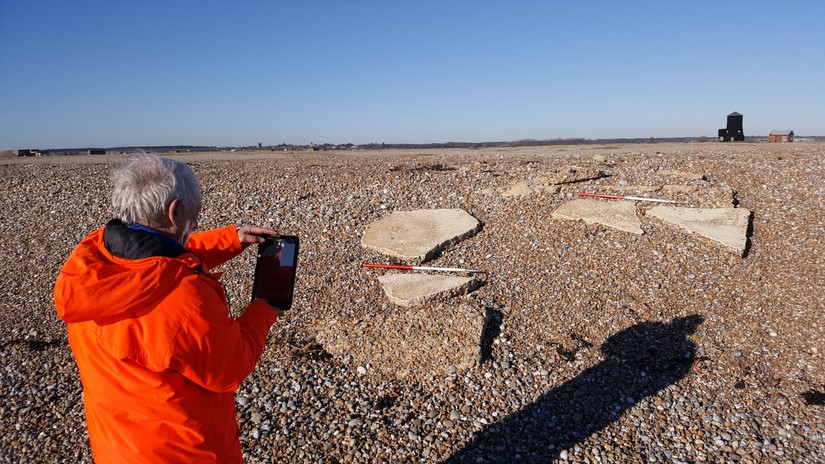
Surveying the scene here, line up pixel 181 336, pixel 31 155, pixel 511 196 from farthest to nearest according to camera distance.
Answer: pixel 31 155 → pixel 511 196 → pixel 181 336

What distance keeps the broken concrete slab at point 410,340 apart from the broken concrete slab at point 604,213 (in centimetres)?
312

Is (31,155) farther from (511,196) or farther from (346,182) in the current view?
(511,196)

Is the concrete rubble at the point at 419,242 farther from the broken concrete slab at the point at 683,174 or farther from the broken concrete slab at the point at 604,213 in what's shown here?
the broken concrete slab at the point at 683,174

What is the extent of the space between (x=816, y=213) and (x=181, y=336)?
9.26 m

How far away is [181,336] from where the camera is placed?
2.04 metres

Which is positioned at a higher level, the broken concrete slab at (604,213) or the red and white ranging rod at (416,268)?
the broken concrete slab at (604,213)

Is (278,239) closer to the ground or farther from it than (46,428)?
farther from it

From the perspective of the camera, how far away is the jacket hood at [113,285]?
1979 millimetres

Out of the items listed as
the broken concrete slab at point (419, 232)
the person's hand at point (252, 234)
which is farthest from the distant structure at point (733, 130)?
the person's hand at point (252, 234)

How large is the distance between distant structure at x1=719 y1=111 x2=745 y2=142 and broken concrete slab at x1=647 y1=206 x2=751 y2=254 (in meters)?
20.4

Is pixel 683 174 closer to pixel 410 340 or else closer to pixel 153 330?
pixel 410 340

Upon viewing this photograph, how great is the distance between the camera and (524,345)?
543cm

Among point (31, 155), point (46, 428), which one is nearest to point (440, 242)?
point (46, 428)

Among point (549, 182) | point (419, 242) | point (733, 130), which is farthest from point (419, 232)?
point (733, 130)
